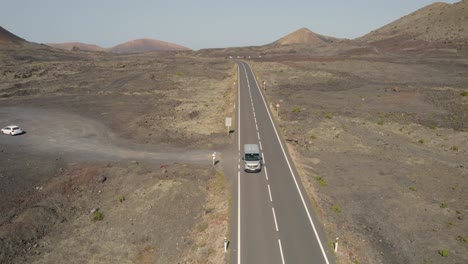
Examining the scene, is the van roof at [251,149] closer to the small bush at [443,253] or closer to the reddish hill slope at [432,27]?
the small bush at [443,253]

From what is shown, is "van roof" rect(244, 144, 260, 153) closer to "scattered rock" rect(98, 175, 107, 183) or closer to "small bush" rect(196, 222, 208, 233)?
"small bush" rect(196, 222, 208, 233)

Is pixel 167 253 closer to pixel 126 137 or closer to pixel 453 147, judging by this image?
pixel 126 137

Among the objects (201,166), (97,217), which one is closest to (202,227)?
(97,217)

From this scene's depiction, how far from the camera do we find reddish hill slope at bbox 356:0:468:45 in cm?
13925

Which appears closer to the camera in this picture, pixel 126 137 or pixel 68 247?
pixel 68 247

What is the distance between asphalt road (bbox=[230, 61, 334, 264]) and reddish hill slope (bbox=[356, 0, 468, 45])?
125407 mm

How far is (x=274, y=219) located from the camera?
29094mm

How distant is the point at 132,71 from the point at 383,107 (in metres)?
85.0

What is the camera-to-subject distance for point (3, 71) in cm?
10544

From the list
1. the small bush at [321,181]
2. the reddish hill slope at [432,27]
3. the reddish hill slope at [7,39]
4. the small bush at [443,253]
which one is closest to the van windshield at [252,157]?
the small bush at [321,181]

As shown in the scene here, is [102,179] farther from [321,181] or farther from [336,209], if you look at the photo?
[336,209]

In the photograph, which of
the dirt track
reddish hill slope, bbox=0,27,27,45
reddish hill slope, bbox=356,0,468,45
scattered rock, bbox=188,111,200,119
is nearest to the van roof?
the dirt track

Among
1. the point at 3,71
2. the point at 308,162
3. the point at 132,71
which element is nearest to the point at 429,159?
the point at 308,162

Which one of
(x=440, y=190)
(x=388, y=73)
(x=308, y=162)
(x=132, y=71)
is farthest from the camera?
(x=132, y=71)
